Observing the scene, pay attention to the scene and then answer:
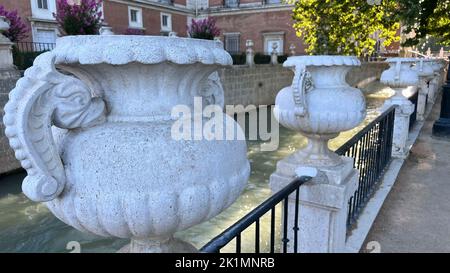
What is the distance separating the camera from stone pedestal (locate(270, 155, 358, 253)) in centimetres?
224

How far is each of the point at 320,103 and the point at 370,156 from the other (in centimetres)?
190

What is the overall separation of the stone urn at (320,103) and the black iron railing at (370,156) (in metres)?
0.34

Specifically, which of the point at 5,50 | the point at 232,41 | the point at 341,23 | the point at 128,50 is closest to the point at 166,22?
the point at 232,41

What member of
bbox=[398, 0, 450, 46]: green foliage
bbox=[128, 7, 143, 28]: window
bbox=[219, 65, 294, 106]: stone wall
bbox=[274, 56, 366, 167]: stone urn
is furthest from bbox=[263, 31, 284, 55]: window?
bbox=[274, 56, 366, 167]: stone urn

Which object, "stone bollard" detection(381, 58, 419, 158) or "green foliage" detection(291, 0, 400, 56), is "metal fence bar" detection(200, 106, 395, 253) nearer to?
"stone bollard" detection(381, 58, 419, 158)

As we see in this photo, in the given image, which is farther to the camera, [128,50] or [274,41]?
[274,41]

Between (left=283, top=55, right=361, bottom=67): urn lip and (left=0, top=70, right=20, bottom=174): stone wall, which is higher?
(left=283, top=55, right=361, bottom=67): urn lip

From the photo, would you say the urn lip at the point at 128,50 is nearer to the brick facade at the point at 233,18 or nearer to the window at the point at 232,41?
the brick facade at the point at 233,18

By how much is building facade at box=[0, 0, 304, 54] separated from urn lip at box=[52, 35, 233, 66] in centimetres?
1831

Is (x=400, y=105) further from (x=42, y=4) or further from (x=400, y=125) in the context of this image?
(x=42, y=4)

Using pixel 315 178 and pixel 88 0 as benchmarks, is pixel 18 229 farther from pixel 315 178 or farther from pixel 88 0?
pixel 88 0

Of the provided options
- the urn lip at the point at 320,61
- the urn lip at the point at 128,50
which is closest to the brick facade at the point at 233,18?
the urn lip at the point at 320,61

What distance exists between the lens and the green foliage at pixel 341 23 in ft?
30.8

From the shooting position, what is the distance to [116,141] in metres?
1.21
